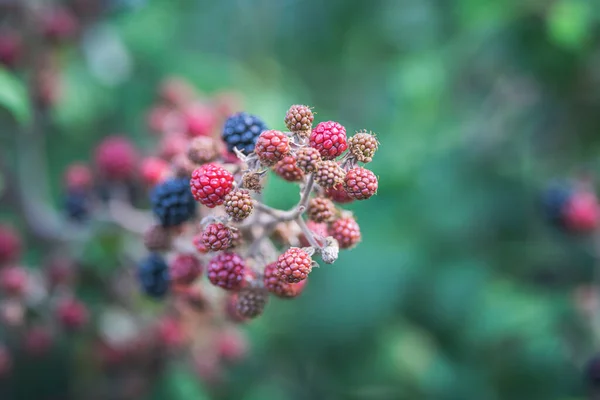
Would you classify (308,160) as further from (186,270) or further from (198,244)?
(186,270)

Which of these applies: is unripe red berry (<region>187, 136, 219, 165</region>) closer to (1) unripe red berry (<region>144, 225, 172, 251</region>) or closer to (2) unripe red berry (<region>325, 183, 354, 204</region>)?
(1) unripe red berry (<region>144, 225, 172, 251</region>)

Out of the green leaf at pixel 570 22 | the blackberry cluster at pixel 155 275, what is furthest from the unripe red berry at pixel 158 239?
the green leaf at pixel 570 22

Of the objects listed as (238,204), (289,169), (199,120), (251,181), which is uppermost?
(199,120)

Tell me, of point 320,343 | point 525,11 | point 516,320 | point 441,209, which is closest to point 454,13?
point 525,11

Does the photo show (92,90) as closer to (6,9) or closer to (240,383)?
(6,9)

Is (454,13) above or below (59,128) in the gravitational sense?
above

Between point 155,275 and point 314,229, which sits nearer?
point 314,229

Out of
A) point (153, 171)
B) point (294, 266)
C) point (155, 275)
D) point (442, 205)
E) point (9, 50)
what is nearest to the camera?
point (294, 266)

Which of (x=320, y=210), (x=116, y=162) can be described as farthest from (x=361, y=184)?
(x=116, y=162)

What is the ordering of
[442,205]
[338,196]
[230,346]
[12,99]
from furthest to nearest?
[442,205]
[230,346]
[12,99]
[338,196]
